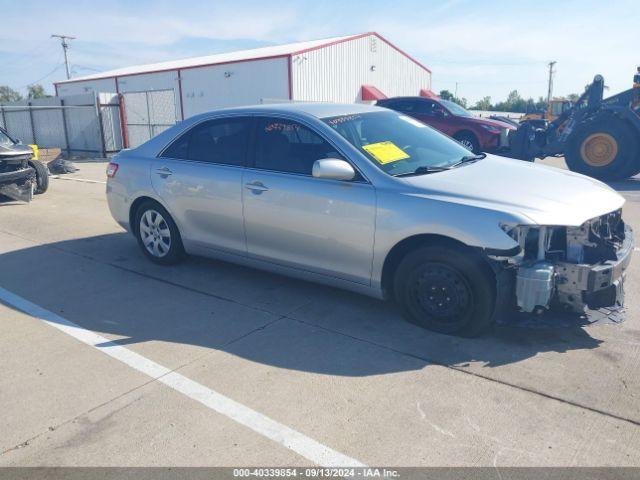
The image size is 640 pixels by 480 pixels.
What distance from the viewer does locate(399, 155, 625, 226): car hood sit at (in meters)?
3.42

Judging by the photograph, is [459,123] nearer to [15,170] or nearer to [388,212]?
[15,170]

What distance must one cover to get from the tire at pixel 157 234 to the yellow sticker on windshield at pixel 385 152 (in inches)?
92.1

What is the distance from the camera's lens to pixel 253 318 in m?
4.26

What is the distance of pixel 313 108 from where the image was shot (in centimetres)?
467

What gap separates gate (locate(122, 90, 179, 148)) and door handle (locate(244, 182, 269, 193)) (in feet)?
60.7

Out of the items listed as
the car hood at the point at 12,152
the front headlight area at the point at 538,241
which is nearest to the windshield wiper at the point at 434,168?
the front headlight area at the point at 538,241

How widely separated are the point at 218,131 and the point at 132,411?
285cm

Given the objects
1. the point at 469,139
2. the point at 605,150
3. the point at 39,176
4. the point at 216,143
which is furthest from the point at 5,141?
the point at 605,150

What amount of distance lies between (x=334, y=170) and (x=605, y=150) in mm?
9745

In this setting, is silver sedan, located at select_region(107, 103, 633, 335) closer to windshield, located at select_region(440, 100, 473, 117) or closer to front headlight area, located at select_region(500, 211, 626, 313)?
front headlight area, located at select_region(500, 211, 626, 313)

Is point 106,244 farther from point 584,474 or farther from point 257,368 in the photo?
point 584,474

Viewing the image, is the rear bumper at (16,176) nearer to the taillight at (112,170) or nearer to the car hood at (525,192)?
the taillight at (112,170)

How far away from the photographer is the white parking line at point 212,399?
2611 mm

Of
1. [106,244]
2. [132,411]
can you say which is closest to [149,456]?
[132,411]
